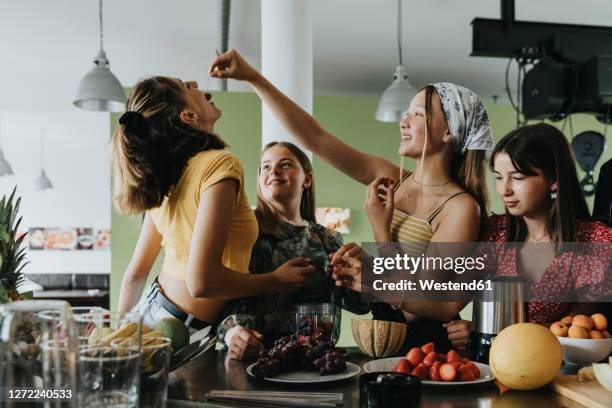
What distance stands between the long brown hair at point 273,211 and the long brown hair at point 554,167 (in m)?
0.74

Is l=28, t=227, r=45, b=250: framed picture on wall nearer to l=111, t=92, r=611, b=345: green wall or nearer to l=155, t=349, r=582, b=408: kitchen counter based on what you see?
l=111, t=92, r=611, b=345: green wall

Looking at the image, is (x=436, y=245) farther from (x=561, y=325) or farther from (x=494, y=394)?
(x=494, y=394)

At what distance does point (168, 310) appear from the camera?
59.8 inches

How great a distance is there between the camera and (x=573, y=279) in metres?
1.48

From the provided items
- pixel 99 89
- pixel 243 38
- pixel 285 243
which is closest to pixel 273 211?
pixel 285 243

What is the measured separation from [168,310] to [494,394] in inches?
33.6

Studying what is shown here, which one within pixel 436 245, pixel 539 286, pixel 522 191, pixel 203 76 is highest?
pixel 203 76

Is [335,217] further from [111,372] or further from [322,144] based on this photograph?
[111,372]

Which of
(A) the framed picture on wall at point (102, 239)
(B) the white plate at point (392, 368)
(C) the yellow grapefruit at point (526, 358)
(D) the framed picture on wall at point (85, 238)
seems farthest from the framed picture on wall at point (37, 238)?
(C) the yellow grapefruit at point (526, 358)

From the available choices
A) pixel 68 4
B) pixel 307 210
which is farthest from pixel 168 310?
pixel 68 4

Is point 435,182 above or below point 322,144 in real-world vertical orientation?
below

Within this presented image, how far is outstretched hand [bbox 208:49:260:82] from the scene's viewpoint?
5.54ft

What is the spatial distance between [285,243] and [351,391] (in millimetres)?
841

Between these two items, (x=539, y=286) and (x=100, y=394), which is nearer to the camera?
(x=100, y=394)
